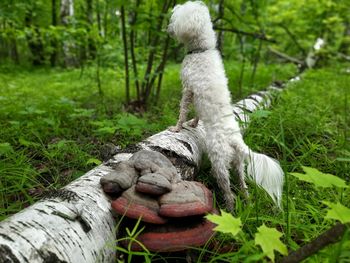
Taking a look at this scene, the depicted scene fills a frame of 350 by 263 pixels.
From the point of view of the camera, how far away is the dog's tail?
9.36 feet

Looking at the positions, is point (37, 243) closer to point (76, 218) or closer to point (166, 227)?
point (76, 218)

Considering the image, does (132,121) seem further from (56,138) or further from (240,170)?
(240,170)

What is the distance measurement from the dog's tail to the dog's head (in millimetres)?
1242

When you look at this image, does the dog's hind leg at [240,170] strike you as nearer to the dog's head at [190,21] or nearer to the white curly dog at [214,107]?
the white curly dog at [214,107]

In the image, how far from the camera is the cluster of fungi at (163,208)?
2.02 m

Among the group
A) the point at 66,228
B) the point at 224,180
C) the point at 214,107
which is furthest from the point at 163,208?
the point at 214,107

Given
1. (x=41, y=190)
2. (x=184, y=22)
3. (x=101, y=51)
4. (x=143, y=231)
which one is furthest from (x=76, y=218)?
(x=101, y=51)

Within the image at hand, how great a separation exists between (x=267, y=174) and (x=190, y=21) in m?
1.52

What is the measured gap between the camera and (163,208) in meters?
2.05

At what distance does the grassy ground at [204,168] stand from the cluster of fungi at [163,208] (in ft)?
0.62

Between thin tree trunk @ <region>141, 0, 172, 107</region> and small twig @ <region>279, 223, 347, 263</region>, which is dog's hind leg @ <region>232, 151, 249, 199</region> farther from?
thin tree trunk @ <region>141, 0, 172, 107</region>

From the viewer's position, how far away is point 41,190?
3186 mm

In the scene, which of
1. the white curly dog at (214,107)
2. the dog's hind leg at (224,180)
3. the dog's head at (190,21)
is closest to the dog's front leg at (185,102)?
the white curly dog at (214,107)

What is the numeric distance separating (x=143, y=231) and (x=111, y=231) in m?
0.22
